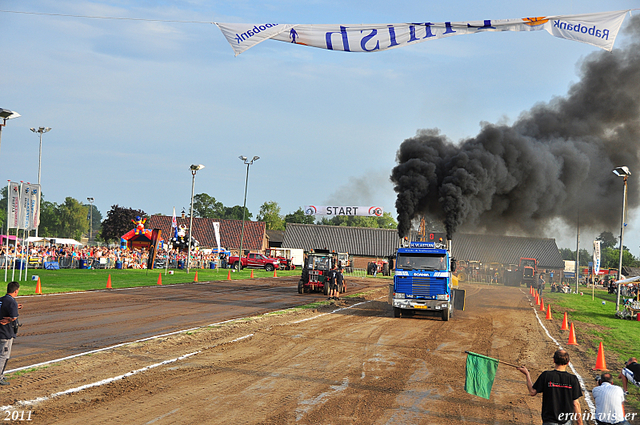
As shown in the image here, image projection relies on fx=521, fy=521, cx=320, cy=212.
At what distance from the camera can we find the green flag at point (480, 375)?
6.86 metres

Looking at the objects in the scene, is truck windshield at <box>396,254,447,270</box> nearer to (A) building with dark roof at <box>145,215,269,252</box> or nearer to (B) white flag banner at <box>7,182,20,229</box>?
(B) white flag banner at <box>7,182,20,229</box>

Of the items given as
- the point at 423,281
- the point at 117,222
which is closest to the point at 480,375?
the point at 423,281

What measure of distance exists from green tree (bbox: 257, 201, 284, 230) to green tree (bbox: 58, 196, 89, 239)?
43.9m

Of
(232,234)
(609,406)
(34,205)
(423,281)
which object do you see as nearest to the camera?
(609,406)

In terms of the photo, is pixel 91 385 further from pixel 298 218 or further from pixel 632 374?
pixel 298 218

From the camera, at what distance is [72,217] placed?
127m

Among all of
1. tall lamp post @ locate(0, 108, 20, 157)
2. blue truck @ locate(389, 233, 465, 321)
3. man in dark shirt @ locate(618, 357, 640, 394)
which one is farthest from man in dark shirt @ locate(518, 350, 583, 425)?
tall lamp post @ locate(0, 108, 20, 157)

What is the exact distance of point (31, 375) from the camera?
8.96 metres

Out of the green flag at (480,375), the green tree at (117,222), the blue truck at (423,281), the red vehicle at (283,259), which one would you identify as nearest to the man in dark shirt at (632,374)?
the green flag at (480,375)

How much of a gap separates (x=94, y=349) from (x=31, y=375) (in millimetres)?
2605

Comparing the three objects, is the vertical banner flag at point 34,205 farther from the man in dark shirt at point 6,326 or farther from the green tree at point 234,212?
the green tree at point 234,212

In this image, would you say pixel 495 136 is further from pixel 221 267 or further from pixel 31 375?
pixel 221 267

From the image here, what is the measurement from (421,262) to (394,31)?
1252 centimetres

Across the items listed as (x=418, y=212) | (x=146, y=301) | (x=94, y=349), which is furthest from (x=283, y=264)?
(x=94, y=349)
